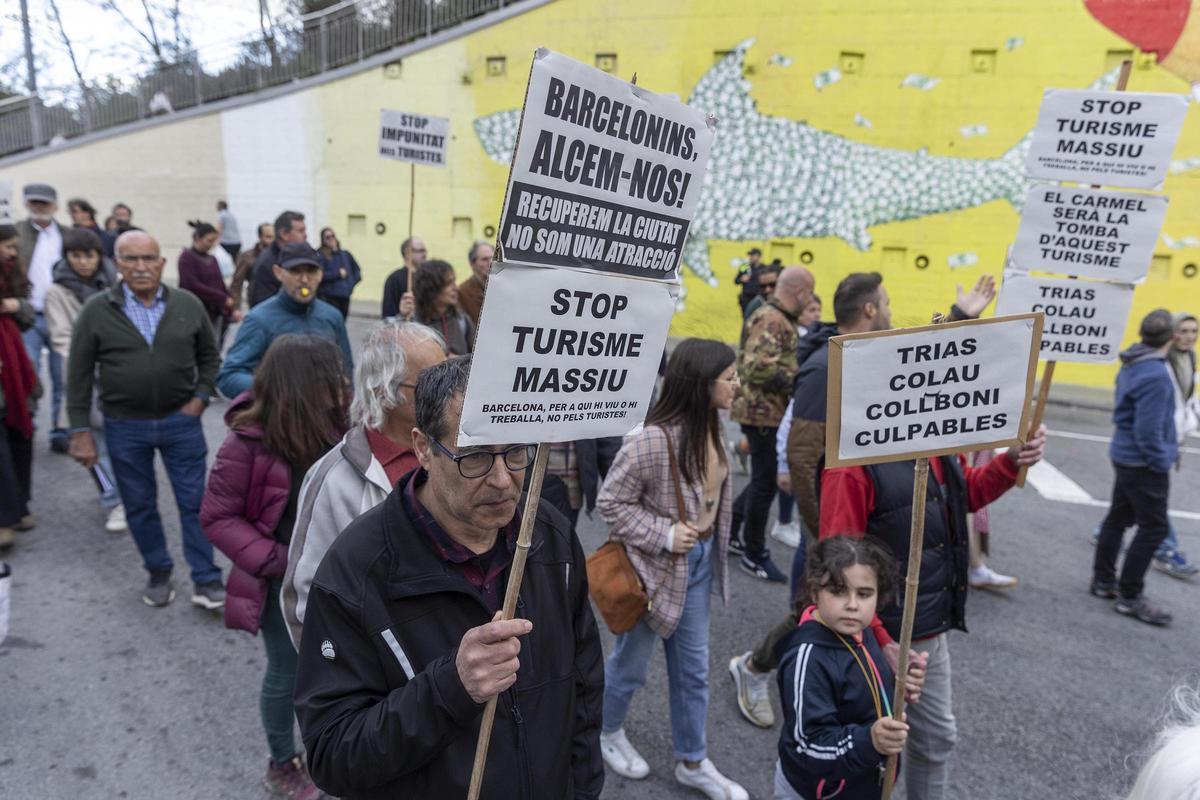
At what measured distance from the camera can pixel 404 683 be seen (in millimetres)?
1643

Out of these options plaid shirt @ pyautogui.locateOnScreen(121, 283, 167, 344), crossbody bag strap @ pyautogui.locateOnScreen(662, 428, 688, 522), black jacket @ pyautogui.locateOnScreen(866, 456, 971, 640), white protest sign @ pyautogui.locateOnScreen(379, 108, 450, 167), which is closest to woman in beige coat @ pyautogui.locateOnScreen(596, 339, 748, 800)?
crossbody bag strap @ pyautogui.locateOnScreen(662, 428, 688, 522)

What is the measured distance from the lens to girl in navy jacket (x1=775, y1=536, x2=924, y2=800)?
90.5 inches

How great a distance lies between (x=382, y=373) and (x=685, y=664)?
179 cm

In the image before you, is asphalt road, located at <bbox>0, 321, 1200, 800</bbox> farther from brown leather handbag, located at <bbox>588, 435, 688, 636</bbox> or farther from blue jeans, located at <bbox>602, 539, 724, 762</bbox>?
brown leather handbag, located at <bbox>588, 435, 688, 636</bbox>

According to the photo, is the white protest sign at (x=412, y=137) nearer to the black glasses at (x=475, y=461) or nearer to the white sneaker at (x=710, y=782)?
the white sneaker at (x=710, y=782)

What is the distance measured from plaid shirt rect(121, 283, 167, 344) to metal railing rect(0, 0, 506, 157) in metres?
13.3

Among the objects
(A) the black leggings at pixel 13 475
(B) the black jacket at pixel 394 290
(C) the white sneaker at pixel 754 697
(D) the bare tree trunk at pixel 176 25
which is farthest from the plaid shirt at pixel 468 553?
(D) the bare tree trunk at pixel 176 25

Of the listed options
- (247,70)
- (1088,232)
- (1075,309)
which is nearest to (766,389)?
(1075,309)

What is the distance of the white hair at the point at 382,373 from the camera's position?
2.45 meters

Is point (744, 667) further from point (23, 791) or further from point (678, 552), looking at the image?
point (23, 791)

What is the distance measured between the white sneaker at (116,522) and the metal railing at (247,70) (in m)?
13.2

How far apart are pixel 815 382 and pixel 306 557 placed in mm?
2700

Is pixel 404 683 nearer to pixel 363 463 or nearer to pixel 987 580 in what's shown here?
pixel 363 463

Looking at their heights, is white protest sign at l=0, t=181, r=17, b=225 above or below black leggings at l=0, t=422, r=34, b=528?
above
